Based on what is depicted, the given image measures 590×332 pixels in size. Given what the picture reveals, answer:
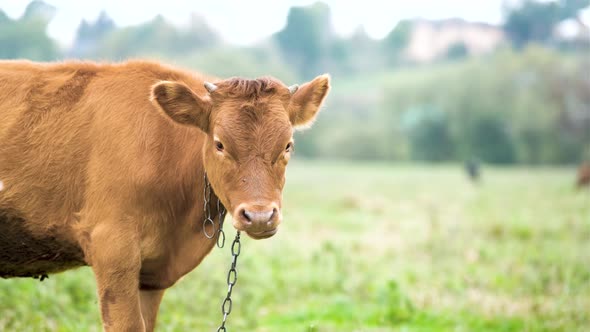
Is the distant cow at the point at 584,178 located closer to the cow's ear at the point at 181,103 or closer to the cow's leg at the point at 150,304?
the cow's leg at the point at 150,304

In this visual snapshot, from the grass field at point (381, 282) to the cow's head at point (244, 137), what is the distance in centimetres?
198

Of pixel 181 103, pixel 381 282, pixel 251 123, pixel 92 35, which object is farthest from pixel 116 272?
pixel 92 35

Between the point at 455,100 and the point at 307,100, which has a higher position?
the point at 455,100

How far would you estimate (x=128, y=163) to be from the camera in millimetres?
5094

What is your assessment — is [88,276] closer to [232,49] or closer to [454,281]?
[454,281]

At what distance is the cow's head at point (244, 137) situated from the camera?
4518mm

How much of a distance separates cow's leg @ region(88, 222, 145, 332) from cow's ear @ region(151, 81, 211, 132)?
0.85m

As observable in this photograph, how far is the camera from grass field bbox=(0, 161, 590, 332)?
309 inches

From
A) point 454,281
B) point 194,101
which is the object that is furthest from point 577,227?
point 194,101

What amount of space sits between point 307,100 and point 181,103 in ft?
3.16

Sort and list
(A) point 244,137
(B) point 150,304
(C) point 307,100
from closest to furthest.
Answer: (A) point 244,137 → (C) point 307,100 → (B) point 150,304

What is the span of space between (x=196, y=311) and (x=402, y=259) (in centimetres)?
529

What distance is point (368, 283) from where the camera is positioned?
1016 cm

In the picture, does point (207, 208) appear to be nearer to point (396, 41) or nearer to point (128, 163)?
point (128, 163)
